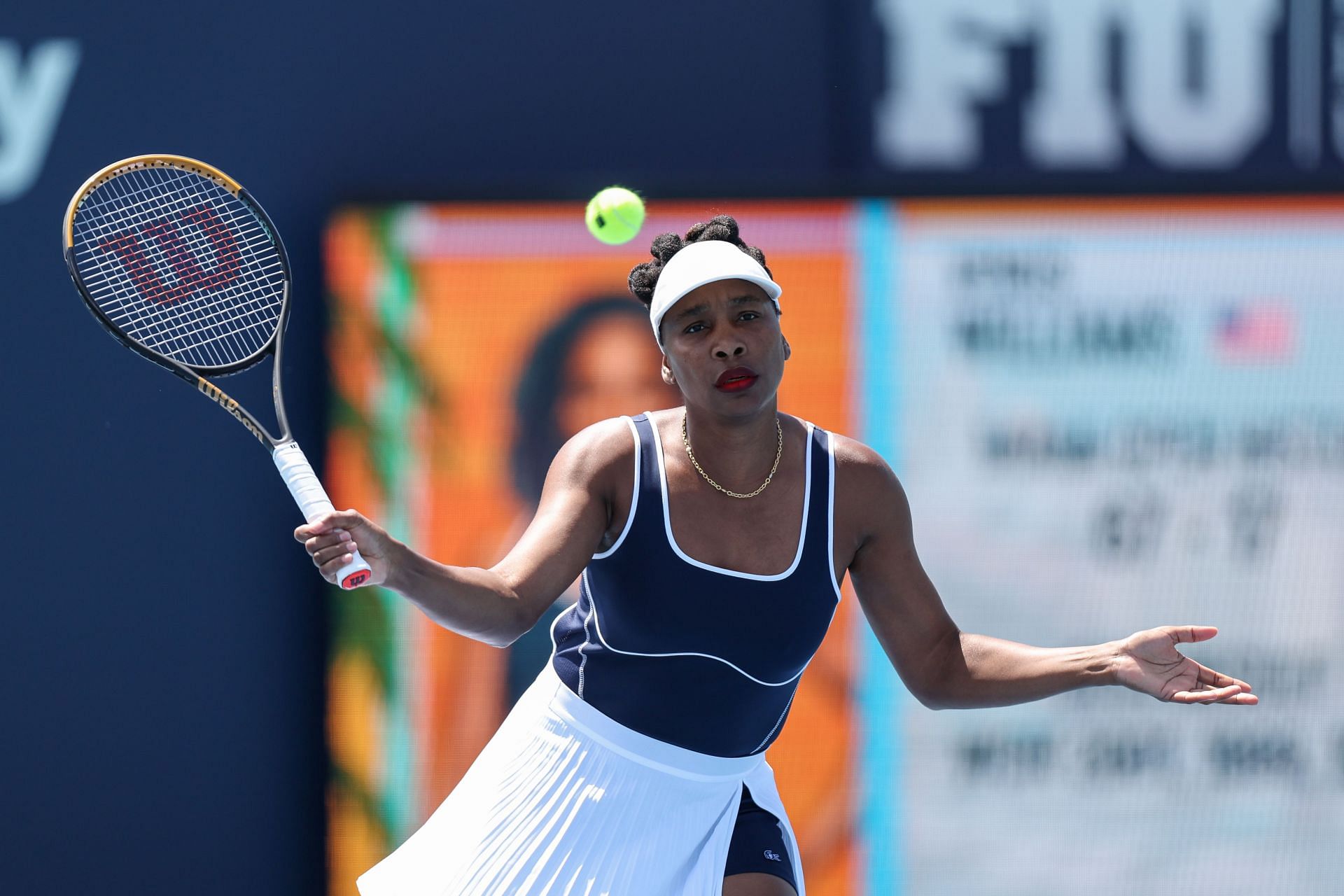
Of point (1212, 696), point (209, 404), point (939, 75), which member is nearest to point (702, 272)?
point (1212, 696)

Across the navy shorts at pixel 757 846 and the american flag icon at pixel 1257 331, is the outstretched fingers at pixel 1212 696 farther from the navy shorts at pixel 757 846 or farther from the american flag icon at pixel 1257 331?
the american flag icon at pixel 1257 331

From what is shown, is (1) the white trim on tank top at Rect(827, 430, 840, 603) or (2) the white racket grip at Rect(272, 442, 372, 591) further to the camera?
(1) the white trim on tank top at Rect(827, 430, 840, 603)

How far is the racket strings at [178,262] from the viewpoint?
10.8 feet

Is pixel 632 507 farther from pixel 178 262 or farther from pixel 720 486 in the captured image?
pixel 178 262

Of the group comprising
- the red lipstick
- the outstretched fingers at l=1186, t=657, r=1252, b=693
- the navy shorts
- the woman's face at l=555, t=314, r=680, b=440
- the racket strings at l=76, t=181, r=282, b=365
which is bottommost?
the navy shorts

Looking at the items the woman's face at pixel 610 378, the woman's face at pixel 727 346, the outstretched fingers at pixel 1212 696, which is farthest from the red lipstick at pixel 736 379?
the woman's face at pixel 610 378

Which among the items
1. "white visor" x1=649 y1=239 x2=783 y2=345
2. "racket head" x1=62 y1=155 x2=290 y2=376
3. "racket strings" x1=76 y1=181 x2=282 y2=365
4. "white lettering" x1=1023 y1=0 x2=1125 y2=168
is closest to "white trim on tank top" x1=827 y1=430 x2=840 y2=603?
"white visor" x1=649 y1=239 x2=783 y2=345

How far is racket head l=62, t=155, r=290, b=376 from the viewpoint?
10.6 ft

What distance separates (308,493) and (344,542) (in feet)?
0.61

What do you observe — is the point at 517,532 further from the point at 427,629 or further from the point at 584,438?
the point at 584,438

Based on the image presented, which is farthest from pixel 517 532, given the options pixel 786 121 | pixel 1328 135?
pixel 1328 135

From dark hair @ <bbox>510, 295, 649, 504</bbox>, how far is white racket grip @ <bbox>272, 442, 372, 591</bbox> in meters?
1.60

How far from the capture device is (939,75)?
417 centimetres

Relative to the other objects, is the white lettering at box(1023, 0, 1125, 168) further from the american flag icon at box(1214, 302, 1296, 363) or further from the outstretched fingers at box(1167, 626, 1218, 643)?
the outstretched fingers at box(1167, 626, 1218, 643)
